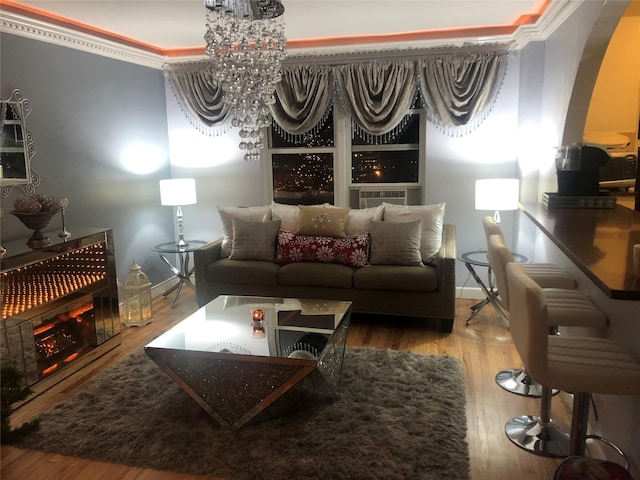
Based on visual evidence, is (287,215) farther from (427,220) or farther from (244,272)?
(427,220)

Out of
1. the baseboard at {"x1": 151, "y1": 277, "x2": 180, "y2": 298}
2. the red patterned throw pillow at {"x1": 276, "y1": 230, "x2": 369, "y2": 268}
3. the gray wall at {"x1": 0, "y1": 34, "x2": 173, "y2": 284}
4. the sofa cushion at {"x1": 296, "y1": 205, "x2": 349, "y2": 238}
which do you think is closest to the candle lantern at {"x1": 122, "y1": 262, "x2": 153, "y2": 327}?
the gray wall at {"x1": 0, "y1": 34, "x2": 173, "y2": 284}

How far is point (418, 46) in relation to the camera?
183 inches

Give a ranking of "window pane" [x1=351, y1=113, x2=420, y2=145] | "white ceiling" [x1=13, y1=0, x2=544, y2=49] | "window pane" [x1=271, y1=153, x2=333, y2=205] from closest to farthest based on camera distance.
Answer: "white ceiling" [x1=13, y1=0, x2=544, y2=49]
"window pane" [x1=351, y1=113, x2=420, y2=145]
"window pane" [x1=271, y1=153, x2=333, y2=205]

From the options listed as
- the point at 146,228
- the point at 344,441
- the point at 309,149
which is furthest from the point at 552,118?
the point at 146,228

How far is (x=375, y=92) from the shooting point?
478 centimetres

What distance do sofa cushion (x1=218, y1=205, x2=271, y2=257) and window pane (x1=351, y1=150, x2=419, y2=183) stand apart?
3.30 ft

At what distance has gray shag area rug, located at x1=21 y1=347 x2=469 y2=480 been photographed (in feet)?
8.05

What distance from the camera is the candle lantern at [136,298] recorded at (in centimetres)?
443

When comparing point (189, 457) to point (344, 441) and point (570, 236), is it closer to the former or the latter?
point (344, 441)

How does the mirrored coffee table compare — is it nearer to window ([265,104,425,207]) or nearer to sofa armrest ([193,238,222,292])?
sofa armrest ([193,238,222,292])

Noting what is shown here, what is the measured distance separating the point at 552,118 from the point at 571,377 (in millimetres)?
2622

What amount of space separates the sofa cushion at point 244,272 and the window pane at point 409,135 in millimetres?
1590

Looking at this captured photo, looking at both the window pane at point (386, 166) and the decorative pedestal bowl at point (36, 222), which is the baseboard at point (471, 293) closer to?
the window pane at point (386, 166)

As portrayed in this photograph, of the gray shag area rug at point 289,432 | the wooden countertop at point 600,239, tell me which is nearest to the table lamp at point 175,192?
the gray shag area rug at point 289,432
